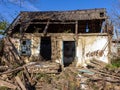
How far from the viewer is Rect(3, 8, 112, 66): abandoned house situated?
22.7 m

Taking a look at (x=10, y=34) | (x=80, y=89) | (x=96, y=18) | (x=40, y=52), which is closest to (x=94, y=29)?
(x=96, y=18)

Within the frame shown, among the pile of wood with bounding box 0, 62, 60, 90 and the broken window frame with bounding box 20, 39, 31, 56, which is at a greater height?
the broken window frame with bounding box 20, 39, 31, 56

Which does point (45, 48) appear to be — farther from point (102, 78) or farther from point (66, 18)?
point (102, 78)

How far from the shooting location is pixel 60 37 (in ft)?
76.8

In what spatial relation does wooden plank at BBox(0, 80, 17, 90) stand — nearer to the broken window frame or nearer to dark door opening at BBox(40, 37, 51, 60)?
the broken window frame

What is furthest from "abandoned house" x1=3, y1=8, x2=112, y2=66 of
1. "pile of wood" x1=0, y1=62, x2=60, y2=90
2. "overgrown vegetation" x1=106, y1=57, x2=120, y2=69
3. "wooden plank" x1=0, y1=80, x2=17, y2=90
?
"wooden plank" x1=0, y1=80, x2=17, y2=90

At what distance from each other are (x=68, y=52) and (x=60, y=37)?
2.37m

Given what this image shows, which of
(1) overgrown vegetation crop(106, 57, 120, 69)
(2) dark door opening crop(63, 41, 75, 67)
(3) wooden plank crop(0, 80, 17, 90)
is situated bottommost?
(3) wooden plank crop(0, 80, 17, 90)

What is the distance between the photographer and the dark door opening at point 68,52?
24.7 metres

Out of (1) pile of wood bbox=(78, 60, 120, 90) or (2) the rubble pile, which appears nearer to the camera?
(2) the rubble pile

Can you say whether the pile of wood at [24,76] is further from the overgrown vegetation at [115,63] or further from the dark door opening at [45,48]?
the dark door opening at [45,48]

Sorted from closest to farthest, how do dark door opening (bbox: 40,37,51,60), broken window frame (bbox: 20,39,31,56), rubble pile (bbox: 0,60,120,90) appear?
1. rubble pile (bbox: 0,60,120,90)
2. broken window frame (bbox: 20,39,31,56)
3. dark door opening (bbox: 40,37,51,60)

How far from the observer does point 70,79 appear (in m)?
16.6

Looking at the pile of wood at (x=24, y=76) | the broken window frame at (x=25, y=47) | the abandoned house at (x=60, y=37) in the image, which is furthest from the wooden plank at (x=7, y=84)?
the broken window frame at (x=25, y=47)
